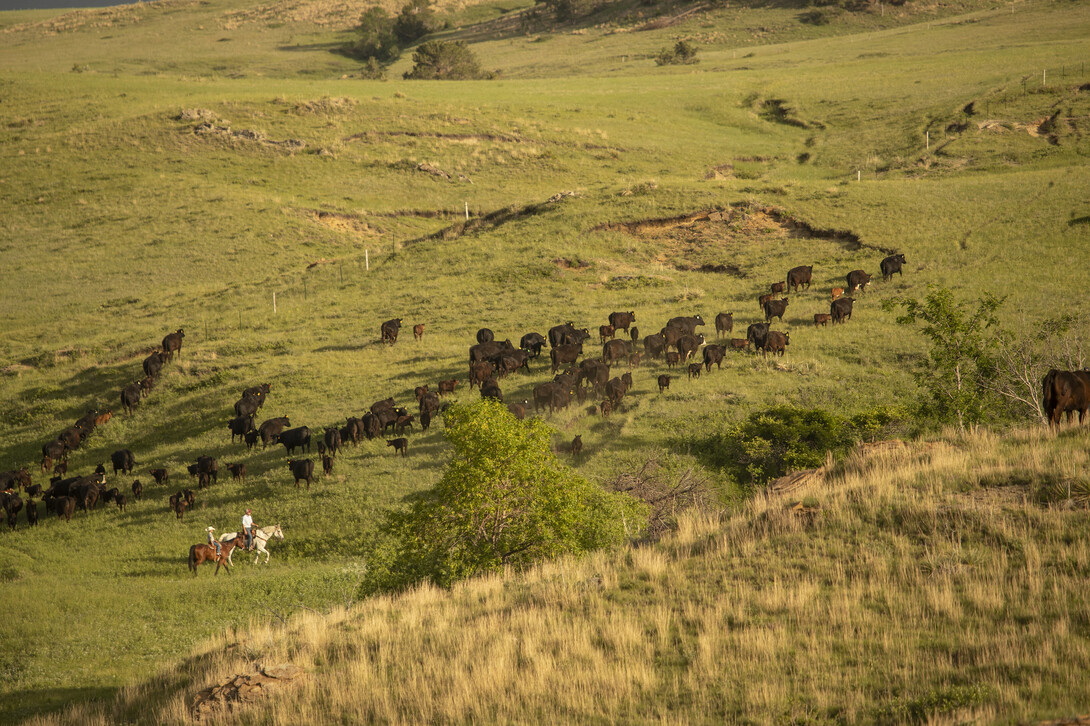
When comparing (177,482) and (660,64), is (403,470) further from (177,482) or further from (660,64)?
(660,64)

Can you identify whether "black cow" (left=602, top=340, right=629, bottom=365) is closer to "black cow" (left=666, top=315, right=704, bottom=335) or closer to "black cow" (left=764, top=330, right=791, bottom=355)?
"black cow" (left=666, top=315, right=704, bottom=335)

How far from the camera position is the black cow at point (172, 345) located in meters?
38.4

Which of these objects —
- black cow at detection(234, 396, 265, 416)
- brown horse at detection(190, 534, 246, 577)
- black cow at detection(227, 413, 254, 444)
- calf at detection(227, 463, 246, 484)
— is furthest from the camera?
black cow at detection(234, 396, 265, 416)

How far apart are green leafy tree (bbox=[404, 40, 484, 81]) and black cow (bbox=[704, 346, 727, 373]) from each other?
10498cm

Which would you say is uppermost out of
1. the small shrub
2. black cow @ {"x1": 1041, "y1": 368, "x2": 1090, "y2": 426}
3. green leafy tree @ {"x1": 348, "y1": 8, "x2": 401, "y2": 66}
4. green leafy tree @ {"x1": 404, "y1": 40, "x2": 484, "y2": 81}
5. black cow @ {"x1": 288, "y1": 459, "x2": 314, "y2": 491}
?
green leafy tree @ {"x1": 348, "y1": 8, "x2": 401, "y2": 66}

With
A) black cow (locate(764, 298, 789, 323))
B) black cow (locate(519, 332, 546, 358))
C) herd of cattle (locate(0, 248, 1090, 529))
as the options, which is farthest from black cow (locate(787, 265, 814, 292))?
black cow (locate(519, 332, 546, 358))

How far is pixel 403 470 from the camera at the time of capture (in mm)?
24750

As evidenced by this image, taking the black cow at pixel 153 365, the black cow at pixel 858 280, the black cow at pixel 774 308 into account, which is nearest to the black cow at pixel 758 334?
the black cow at pixel 774 308

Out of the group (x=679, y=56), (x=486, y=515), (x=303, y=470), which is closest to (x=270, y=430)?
(x=303, y=470)

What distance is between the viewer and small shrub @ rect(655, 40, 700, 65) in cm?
12150

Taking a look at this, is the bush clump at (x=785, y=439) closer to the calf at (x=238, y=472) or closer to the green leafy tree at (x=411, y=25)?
the calf at (x=238, y=472)

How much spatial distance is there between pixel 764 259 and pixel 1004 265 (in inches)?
468

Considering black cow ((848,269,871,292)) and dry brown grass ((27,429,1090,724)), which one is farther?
black cow ((848,269,871,292))

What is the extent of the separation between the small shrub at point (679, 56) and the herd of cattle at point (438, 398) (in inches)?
3759
